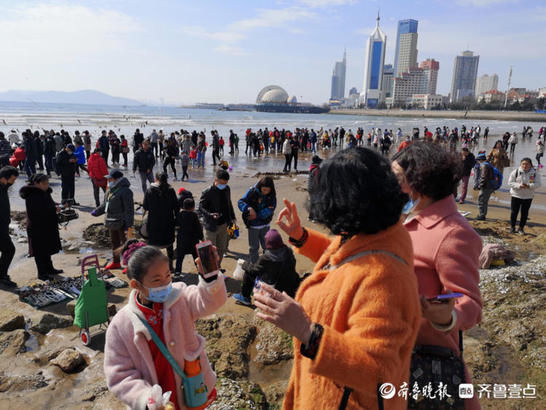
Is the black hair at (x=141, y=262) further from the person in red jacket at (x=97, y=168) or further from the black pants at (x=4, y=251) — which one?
the person in red jacket at (x=97, y=168)

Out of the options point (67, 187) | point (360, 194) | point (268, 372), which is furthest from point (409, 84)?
point (360, 194)

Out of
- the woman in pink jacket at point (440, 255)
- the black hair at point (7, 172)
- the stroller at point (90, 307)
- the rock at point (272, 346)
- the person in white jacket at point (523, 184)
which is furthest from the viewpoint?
the person in white jacket at point (523, 184)

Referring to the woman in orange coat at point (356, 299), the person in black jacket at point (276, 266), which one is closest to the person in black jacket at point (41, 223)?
the person in black jacket at point (276, 266)

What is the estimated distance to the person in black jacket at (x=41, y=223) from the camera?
573 centimetres

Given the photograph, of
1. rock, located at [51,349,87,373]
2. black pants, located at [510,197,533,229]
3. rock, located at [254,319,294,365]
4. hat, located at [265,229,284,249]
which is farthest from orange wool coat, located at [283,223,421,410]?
black pants, located at [510,197,533,229]

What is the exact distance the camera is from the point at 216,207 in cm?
607

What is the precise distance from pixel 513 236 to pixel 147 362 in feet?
27.8

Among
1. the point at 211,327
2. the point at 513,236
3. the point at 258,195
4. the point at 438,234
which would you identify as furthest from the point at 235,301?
the point at 513,236

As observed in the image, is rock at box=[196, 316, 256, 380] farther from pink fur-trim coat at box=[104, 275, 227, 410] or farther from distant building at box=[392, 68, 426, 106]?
distant building at box=[392, 68, 426, 106]

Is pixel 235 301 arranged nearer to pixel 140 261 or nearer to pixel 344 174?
pixel 140 261

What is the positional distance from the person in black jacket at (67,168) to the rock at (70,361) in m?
6.44

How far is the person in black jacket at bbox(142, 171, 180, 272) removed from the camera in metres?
5.82

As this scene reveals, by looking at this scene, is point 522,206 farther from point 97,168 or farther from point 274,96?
point 274,96

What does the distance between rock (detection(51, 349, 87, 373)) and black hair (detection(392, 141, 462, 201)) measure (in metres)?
3.80
